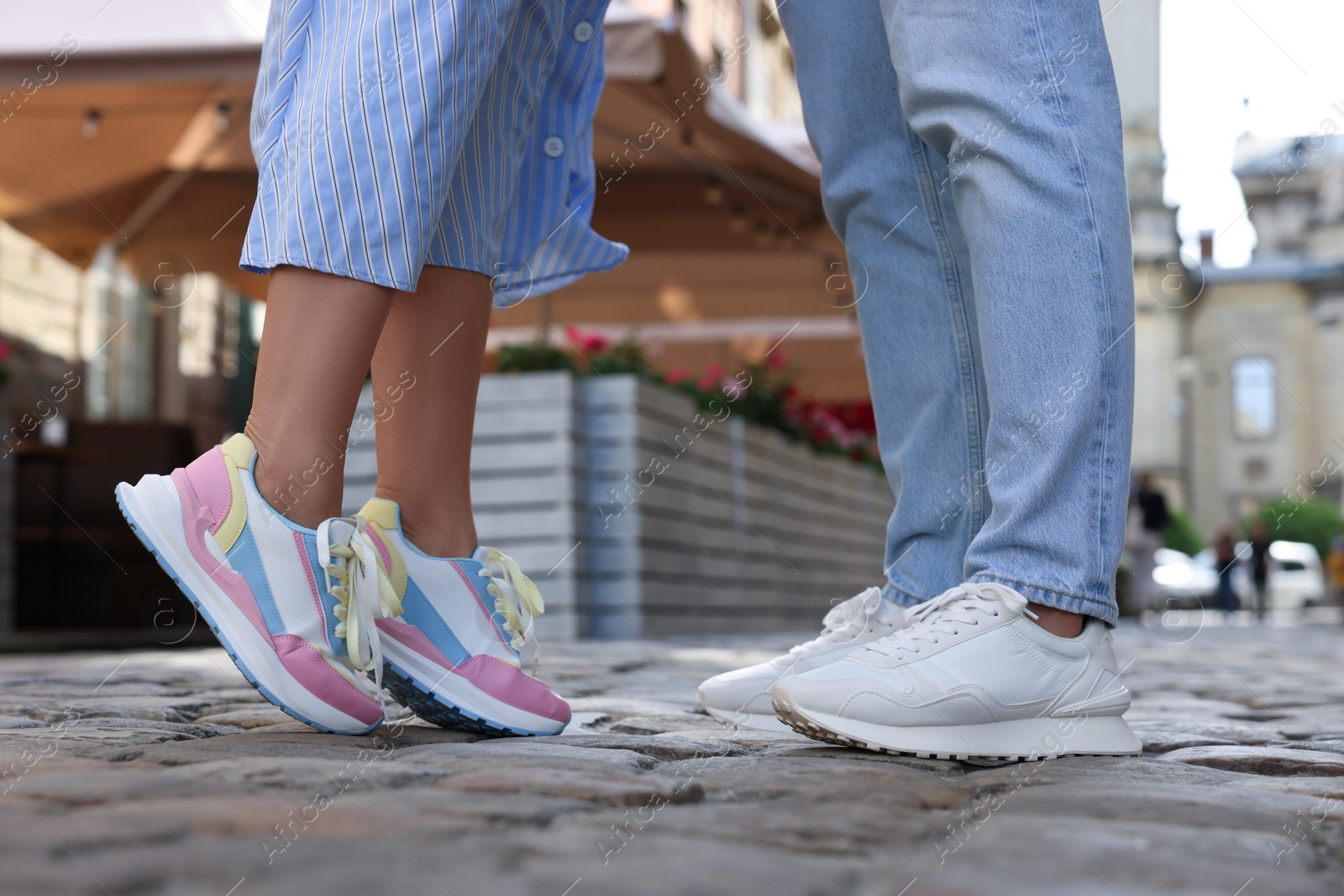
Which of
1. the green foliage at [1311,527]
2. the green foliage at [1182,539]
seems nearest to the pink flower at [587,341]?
the green foliage at [1182,539]

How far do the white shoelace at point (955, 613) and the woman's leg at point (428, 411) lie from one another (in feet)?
1.55

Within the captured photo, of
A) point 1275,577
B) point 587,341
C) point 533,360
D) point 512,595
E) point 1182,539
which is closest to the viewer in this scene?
point 512,595

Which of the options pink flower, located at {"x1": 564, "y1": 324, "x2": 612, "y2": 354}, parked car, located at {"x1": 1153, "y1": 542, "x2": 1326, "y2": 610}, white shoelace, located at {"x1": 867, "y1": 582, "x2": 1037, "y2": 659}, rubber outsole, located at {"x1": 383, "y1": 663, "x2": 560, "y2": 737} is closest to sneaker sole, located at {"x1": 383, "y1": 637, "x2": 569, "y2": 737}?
rubber outsole, located at {"x1": 383, "y1": 663, "x2": 560, "y2": 737}

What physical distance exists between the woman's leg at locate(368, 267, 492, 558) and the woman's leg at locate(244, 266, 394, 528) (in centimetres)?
13

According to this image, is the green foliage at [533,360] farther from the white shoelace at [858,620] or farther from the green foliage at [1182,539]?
the green foliage at [1182,539]

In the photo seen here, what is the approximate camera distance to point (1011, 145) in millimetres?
1319

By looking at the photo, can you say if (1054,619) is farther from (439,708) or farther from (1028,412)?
(439,708)

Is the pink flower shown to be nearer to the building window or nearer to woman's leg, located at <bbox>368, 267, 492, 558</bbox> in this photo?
woman's leg, located at <bbox>368, 267, 492, 558</bbox>

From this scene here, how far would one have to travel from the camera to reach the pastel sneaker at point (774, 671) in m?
1.51

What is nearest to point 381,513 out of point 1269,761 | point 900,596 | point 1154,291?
point 900,596

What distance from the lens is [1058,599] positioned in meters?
1.28

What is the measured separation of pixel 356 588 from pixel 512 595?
0.21 m

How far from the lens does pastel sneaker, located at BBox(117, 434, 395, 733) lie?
1.18m

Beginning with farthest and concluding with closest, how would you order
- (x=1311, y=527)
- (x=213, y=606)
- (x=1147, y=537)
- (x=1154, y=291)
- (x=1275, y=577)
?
(x=1154, y=291)
(x=1311, y=527)
(x=1275, y=577)
(x=1147, y=537)
(x=213, y=606)
